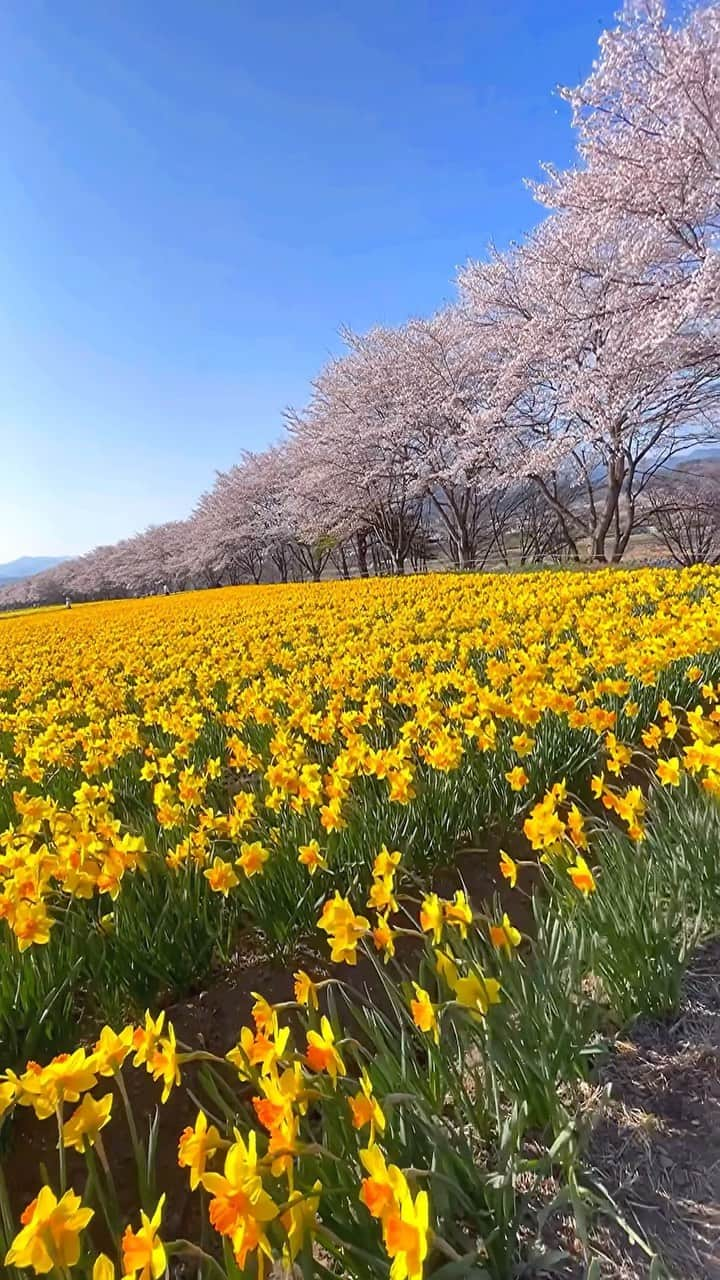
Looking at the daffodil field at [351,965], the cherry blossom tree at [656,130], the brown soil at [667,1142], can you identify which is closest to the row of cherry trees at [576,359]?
the cherry blossom tree at [656,130]

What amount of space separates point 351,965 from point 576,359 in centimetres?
1876

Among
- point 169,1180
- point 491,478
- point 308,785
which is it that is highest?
point 491,478

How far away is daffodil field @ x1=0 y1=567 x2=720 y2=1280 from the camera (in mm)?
1134

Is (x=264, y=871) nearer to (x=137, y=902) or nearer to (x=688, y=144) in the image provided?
(x=137, y=902)

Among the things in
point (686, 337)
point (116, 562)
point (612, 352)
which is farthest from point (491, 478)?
point (116, 562)

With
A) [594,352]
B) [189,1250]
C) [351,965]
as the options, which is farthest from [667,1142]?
[594,352]

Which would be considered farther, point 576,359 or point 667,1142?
point 576,359

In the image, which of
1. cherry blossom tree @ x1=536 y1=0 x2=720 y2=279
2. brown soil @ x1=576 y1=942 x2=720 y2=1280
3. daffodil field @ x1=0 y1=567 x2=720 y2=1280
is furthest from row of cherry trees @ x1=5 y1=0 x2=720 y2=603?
brown soil @ x1=576 y1=942 x2=720 y2=1280

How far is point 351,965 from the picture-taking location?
8.45 ft

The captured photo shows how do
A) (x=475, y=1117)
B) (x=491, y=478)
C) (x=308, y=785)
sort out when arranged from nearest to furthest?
(x=475, y=1117) < (x=308, y=785) < (x=491, y=478)

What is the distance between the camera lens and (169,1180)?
1778mm

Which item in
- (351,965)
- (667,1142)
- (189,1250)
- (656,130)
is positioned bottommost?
(351,965)

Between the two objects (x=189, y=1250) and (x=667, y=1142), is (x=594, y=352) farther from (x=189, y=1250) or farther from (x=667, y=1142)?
(x=189, y=1250)

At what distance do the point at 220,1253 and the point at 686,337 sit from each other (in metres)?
16.0
